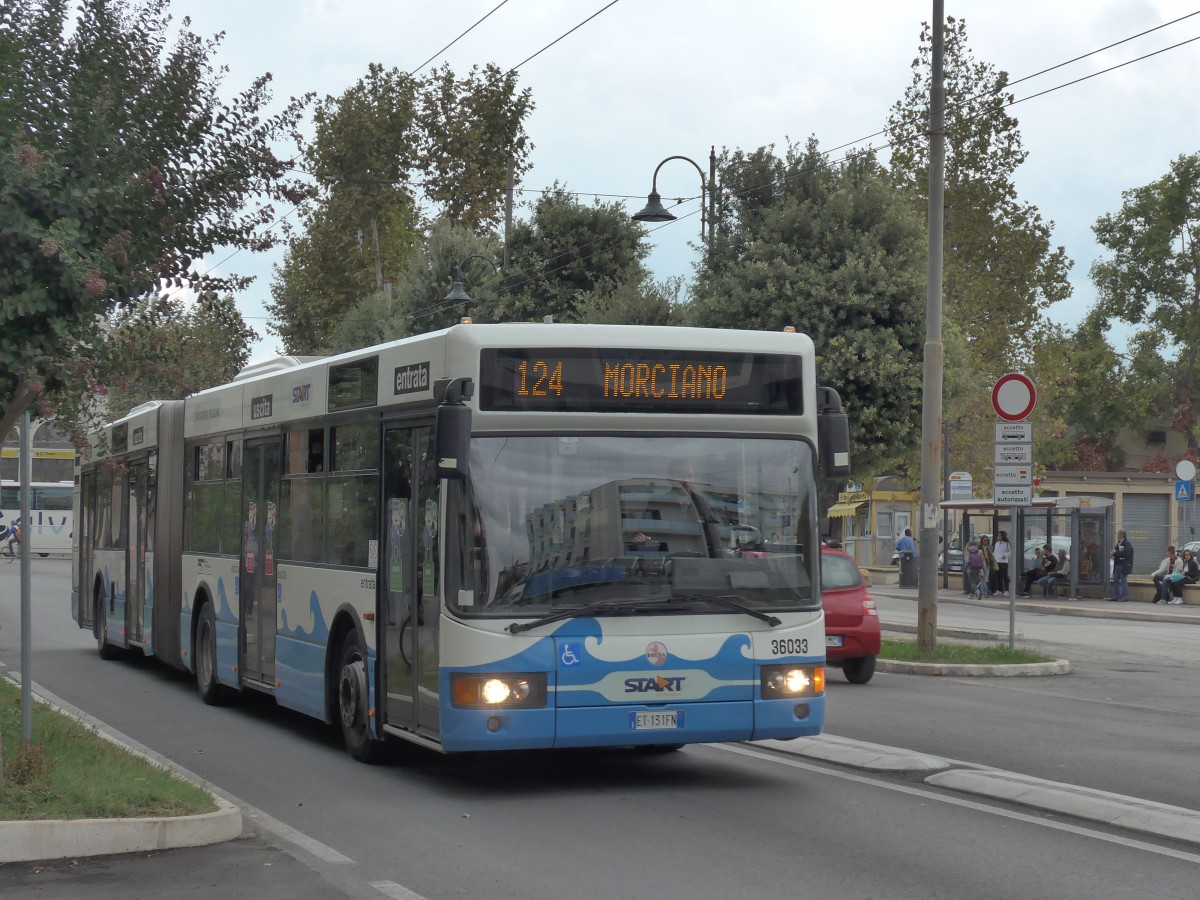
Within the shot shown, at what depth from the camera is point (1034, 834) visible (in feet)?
28.9

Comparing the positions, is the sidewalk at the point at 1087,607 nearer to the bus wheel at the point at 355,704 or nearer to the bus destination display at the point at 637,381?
the bus wheel at the point at 355,704

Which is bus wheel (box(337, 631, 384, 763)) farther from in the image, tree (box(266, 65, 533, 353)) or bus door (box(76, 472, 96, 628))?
tree (box(266, 65, 533, 353))

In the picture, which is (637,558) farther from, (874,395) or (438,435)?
(874,395)

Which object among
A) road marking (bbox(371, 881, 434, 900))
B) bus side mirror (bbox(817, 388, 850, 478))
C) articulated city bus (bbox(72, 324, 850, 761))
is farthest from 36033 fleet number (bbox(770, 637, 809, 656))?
road marking (bbox(371, 881, 434, 900))

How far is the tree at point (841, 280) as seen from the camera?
29.4 meters

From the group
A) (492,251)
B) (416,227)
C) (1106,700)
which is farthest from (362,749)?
(416,227)

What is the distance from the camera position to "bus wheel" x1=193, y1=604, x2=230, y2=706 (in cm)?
1548

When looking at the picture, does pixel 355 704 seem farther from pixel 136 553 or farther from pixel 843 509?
pixel 843 509

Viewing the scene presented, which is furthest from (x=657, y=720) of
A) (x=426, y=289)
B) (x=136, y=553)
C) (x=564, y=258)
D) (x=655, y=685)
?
(x=426, y=289)

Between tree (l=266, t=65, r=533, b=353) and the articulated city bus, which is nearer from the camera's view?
the articulated city bus

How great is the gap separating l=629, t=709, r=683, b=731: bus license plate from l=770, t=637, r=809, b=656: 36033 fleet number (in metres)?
0.73

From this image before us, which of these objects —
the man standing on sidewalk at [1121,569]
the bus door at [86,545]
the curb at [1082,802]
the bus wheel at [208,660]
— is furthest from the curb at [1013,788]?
the man standing on sidewalk at [1121,569]

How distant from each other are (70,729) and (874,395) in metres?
20.4

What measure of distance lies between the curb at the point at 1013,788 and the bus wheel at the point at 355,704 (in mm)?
2976
